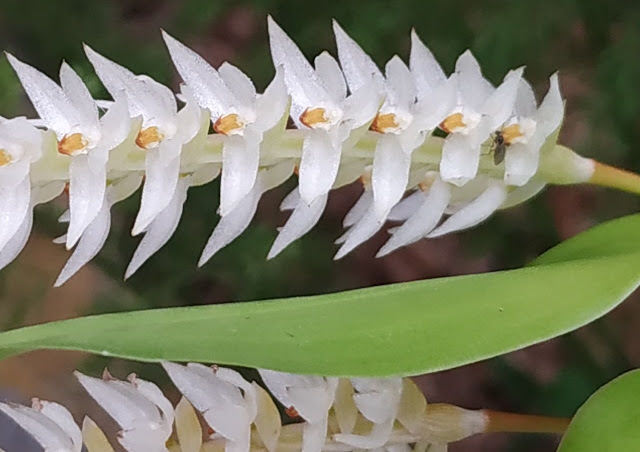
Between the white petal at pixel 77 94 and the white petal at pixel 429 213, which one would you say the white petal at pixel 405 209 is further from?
the white petal at pixel 77 94

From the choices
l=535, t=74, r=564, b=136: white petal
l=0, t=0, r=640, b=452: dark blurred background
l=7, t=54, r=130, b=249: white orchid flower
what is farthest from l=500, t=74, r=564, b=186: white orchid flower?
l=0, t=0, r=640, b=452: dark blurred background

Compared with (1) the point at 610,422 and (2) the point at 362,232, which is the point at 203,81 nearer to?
(2) the point at 362,232

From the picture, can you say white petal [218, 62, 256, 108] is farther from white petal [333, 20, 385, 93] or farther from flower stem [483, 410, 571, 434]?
flower stem [483, 410, 571, 434]

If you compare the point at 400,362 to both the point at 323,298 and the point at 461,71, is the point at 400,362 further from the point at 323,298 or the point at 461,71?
the point at 461,71

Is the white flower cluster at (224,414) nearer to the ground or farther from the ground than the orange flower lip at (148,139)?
nearer to the ground

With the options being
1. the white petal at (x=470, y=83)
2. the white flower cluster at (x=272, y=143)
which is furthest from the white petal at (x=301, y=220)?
the white petal at (x=470, y=83)

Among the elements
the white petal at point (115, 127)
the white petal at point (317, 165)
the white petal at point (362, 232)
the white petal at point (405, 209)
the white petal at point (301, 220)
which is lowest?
the white petal at point (405, 209)

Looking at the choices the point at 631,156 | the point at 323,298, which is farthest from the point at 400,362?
the point at 631,156

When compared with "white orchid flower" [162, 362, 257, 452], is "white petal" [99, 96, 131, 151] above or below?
above

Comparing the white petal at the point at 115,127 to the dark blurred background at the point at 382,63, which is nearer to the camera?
the white petal at the point at 115,127
